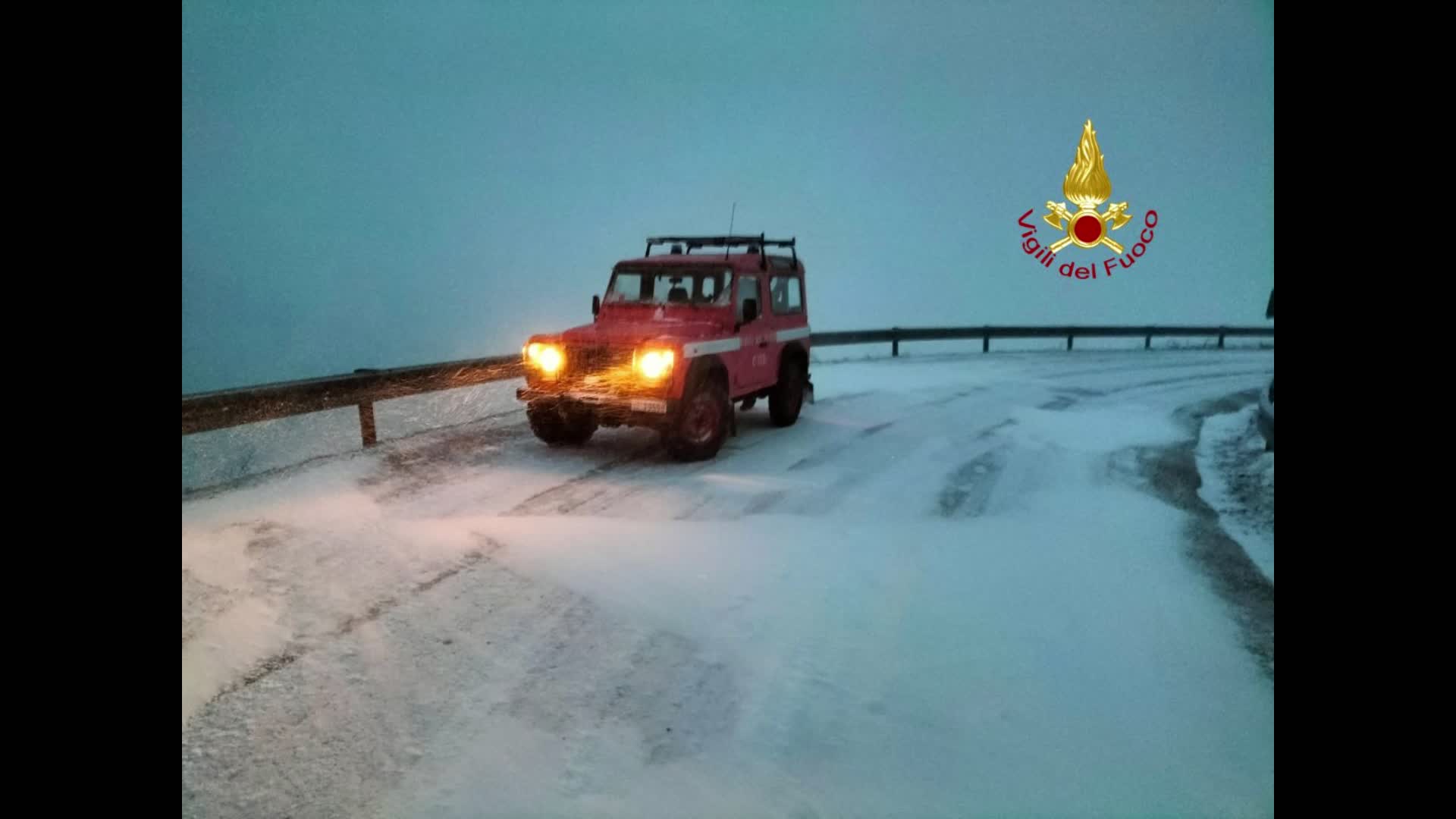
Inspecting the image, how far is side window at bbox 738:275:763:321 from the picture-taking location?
31.9 ft

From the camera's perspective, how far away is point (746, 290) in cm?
995

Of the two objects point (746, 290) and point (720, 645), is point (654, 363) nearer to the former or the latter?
point (746, 290)

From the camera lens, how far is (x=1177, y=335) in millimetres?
24797

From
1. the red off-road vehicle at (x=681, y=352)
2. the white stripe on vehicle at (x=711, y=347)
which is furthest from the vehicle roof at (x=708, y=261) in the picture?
the white stripe on vehicle at (x=711, y=347)

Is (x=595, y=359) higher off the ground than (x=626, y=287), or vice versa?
(x=626, y=287)

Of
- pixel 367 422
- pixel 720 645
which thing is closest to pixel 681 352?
pixel 367 422

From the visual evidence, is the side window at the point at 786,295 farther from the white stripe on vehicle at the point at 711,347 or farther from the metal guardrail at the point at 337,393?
the metal guardrail at the point at 337,393

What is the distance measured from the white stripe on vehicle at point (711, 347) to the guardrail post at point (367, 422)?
3413 millimetres

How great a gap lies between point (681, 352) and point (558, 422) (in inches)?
64.6

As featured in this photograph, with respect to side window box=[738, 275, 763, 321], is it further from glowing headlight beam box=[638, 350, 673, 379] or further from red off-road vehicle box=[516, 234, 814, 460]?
glowing headlight beam box=[638, 350, 673, 379]

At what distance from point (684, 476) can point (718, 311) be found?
2.44 m

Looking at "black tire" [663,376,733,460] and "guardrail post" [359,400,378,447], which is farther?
"guardrail post" [359,400,378,447]

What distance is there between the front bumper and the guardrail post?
186cm

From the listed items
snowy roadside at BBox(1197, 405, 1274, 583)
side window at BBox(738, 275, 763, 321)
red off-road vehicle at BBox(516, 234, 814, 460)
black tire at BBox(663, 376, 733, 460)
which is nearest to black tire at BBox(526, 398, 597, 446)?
red off-road vehicle at BBox(516, 234, 814, 460)
